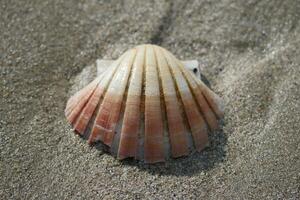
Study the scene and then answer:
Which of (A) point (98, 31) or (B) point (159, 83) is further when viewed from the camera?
(A) point (98, 31)

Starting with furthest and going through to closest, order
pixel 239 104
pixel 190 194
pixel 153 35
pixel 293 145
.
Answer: pixel 153 35 < pixel 239 104 < pixel 293 145 < pixel 190 194

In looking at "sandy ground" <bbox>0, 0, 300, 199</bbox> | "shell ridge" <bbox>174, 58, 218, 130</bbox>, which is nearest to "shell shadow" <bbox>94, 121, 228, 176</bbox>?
"sandy ground" <bbox>0, 0, 300, 199</bbox>

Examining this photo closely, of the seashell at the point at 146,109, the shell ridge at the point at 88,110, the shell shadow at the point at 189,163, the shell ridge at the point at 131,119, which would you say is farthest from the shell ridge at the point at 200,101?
the shell ridge at the point at 88,110

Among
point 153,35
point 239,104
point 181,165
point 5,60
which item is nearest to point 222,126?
point 239,104

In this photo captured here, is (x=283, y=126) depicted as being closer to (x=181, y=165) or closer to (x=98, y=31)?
(x=181, y=165)

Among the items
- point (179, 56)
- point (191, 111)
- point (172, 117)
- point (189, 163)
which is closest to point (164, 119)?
point (172, 117)

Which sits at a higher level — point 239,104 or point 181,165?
point 239,104

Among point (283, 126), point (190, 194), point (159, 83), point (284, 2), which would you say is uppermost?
point (284, 2)
